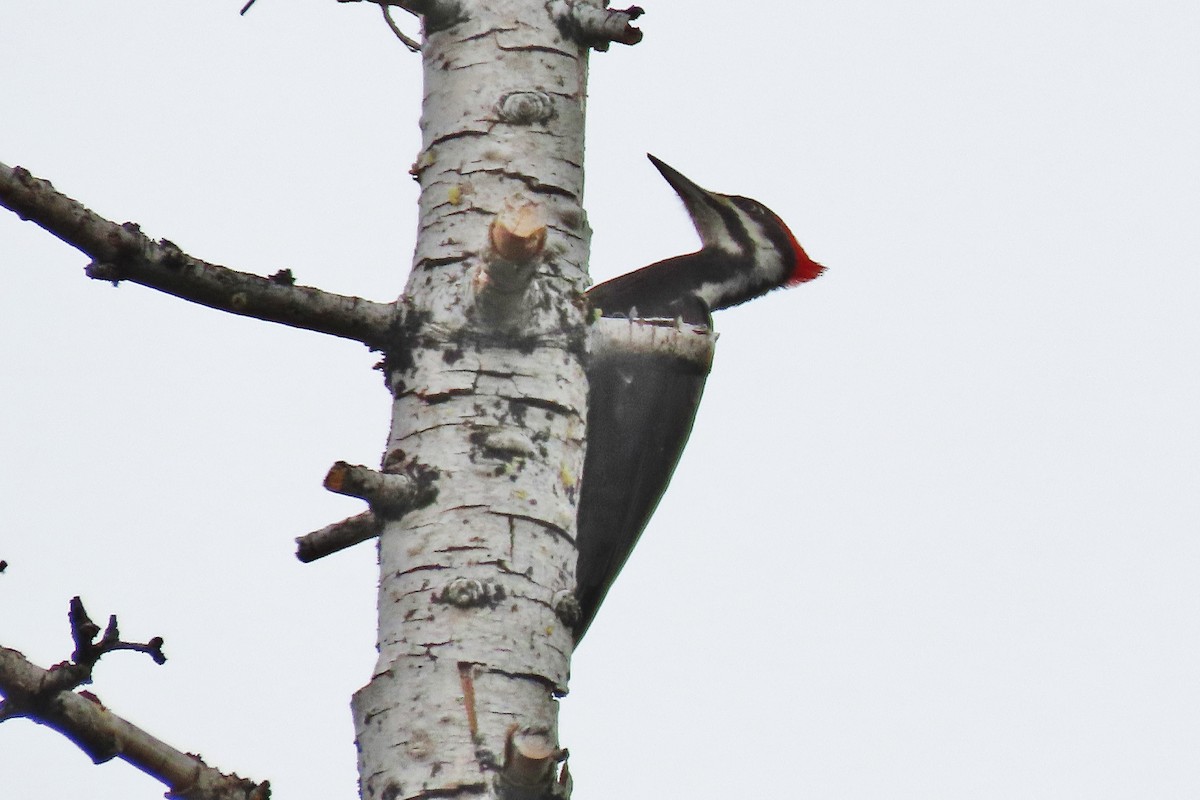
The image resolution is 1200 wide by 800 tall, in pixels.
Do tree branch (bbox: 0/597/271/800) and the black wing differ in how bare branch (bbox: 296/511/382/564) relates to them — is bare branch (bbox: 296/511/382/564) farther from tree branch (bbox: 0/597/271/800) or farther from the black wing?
the black wing

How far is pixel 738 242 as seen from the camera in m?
6.07

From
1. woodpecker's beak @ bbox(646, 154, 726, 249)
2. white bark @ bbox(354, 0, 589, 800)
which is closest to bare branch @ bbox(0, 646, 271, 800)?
white bark @ bbox(354, 0, 589, 800)

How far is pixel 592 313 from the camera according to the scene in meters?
2.55

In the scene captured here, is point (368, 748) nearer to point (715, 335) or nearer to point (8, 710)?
point (8, 710)

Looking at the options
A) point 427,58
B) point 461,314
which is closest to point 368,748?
point 461,314

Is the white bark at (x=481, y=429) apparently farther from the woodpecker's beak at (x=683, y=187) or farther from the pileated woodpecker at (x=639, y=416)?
the woodpecker's beak at (x=683, y=187)

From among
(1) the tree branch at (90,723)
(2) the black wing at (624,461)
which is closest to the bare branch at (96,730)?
(1) the tree branch at (90,723)

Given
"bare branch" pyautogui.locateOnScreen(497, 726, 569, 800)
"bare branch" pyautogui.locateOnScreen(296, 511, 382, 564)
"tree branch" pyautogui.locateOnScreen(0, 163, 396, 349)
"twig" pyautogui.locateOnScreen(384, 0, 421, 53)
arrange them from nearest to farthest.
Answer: "bare branch" pyautogui.locateOnScreen(497, 726, 569, 800)
"tree branch" pyautogui.locateOnScreen(0, 163, 396, 349)
"bare branch" pyautogui.locateOnScreen(296, 511, 382, 564)
"twig" pyautogui.locateOnScreen(384, 0, 421, 53)

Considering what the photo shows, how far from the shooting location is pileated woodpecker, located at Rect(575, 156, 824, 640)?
4.79 meters

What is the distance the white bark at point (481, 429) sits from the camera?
83.5 inches

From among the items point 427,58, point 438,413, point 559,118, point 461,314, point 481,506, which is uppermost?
point 427,58

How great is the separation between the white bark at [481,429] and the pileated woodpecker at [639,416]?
143 centimetres

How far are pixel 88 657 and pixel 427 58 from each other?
1267 millimetres

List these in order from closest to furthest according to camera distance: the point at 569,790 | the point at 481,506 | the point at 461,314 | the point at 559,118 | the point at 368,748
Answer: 1. the point at 569,790
2. the point at 368,748
3. the point at 481,506
4. the point at 461,314
5. the point at 559,118
